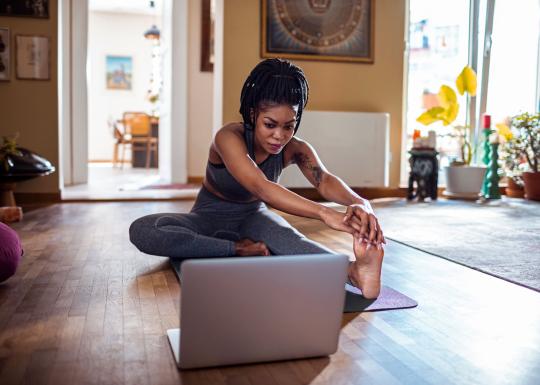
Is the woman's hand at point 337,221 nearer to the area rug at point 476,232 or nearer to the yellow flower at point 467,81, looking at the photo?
the area rug at point 476,232

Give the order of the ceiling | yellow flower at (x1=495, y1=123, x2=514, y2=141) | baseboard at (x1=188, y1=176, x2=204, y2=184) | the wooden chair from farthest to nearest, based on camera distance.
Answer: the ceiling → the wooden chair → baseboard at (x1=188, y1=176, x2=204, y2=184) → yellow flower at (x1=495, y1=123, x2=514, y2=141)

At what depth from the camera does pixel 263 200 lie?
159 centimetres

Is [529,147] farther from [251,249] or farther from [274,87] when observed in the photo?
[274,87]

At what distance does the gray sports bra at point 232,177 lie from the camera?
1.81m

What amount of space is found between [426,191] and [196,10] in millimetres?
2792

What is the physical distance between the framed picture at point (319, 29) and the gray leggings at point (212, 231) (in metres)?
2.70

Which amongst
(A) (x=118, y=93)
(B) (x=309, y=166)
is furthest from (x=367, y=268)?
(A) (x=118, y=93)

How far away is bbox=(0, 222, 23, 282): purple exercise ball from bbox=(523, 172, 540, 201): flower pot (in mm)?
4218

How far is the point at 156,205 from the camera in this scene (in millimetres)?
4059

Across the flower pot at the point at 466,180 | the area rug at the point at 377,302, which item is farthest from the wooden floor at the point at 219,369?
the flower pot at the point at 466,180

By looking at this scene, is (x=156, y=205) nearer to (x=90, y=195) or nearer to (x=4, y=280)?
(x=90, y=195)

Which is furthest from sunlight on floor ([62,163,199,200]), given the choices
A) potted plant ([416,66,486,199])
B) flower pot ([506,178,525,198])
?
flower pot ([506,178,525,198])

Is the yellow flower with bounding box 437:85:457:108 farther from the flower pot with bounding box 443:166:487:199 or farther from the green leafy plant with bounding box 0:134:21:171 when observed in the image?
the green leafy plant with bounding box 0:134:21:171

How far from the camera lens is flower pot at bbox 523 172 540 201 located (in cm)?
484
